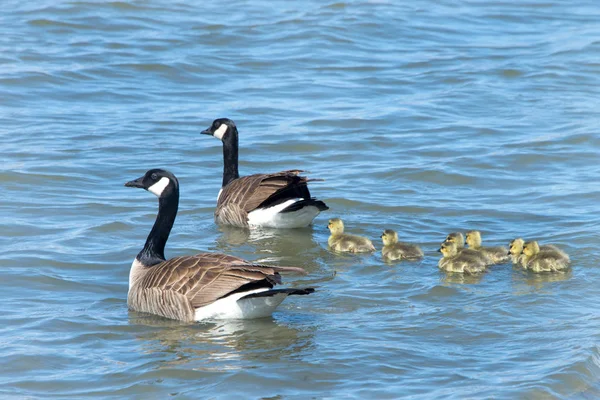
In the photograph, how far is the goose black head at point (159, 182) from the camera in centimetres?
933

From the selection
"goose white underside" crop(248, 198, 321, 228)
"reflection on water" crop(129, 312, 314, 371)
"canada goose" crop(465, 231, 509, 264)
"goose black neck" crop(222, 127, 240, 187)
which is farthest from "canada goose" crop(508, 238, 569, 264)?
"goose black neck" crop(222, 127, 240, 187)

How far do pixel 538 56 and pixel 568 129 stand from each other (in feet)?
17.2

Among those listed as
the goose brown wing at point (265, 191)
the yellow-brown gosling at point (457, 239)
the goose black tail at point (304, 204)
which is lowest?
the yellow-brown gosling at point (457, 239)

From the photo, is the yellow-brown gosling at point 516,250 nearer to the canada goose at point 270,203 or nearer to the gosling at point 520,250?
the gosling at point 520,250

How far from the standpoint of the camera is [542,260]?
371 inches

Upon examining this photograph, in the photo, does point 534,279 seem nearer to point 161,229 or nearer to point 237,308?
point 237,308

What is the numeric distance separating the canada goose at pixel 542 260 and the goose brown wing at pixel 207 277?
2.67 metres

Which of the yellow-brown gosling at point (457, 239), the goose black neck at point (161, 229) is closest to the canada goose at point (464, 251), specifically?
the yellow-brown gosling at point (457, 239)

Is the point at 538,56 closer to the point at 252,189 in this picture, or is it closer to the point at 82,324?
the point at 252,189

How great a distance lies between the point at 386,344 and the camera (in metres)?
7.75

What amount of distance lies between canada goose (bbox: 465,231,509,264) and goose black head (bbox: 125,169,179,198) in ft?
9.81

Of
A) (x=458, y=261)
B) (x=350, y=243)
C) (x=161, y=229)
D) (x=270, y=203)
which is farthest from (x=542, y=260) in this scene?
(x=161, y=229)

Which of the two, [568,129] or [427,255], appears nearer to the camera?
[427,255]

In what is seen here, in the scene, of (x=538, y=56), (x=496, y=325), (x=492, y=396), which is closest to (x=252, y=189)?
(x=496, y=325)
